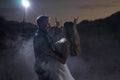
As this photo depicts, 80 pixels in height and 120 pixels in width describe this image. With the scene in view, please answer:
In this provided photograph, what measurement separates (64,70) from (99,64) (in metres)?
8.29

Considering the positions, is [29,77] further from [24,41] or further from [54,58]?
[54,58]

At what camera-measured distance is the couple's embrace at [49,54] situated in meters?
3.52

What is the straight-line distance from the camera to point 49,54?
3553 mm

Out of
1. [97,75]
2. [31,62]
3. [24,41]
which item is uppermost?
[24,41]

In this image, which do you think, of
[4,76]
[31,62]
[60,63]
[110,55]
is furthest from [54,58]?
[110,55]

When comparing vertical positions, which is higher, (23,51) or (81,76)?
(23,51)

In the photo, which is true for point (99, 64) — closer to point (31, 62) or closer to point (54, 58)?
point (31, 62)

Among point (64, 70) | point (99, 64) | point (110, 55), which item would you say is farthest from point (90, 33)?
point (64, 70)

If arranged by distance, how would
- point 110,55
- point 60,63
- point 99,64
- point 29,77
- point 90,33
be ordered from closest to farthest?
point 60,63
point 29,77
point 99,64
point 110,55
point 90,33

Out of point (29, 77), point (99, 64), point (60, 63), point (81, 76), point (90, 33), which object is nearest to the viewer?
point (60, 63)

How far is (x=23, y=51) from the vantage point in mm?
8469

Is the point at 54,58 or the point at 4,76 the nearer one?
the point at 54,58

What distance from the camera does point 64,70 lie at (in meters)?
3.58

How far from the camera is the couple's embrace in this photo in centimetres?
352
